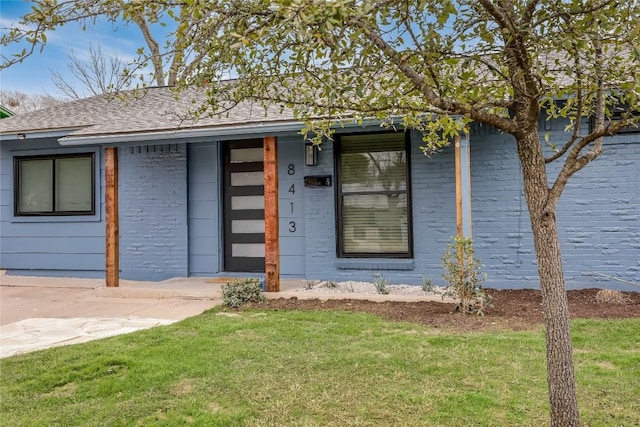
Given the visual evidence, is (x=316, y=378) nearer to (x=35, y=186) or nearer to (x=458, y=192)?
(x=458, y=192)

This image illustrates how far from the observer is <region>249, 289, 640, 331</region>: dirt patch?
5.15 metres

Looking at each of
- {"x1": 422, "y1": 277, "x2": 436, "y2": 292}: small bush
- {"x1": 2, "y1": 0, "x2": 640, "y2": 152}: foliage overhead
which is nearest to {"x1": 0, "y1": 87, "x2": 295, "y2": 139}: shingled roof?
{"x1": 422, "y1": 277, "x2": 436, "y2": 292}: small bush

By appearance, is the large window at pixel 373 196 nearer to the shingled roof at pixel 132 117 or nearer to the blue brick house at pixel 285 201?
the blue brick house at pixel 285 201

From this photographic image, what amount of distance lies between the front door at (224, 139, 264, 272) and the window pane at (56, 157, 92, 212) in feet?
8.44

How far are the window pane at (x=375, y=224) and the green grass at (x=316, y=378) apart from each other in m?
2.73

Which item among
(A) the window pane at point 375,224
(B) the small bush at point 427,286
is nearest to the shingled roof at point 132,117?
(A) the window pane at point 375,224

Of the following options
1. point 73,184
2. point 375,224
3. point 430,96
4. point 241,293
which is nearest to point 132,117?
point 73,184

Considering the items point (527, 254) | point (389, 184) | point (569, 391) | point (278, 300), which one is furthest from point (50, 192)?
point (569, 391)

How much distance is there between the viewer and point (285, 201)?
8188 mm

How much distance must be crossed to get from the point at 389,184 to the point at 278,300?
2467 millimetres

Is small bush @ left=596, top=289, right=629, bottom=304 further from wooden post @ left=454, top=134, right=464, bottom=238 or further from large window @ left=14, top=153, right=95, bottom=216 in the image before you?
large window @ left=14, top=153, right=95, bottom=216

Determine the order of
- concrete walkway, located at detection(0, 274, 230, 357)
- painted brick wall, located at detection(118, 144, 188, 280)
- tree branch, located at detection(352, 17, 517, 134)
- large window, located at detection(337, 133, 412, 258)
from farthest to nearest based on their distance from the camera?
painted brick wall, located at detection(118, 144, 188, 280) < large window, located at detection(337, 133, 412, 258) < concrete walkway, located at detection(0, 274, 230, 357) < tree branch, located at detection(352, 17, 517, 134)

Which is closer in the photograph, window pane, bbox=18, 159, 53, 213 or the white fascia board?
the white fascia board

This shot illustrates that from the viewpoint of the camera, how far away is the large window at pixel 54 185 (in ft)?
29.9
